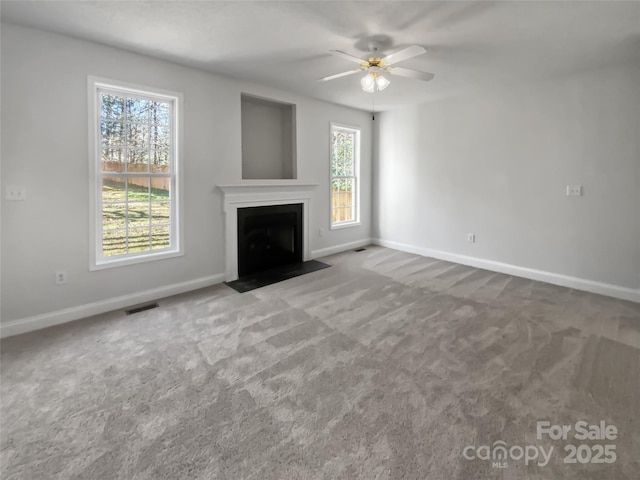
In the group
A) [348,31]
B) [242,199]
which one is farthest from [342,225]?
[348,31]

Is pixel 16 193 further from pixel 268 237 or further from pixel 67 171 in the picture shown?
pixel 268 237

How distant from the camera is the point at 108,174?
335 cm

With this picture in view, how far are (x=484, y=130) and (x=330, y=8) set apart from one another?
10.9ft

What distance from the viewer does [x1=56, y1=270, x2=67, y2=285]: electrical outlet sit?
3074mm

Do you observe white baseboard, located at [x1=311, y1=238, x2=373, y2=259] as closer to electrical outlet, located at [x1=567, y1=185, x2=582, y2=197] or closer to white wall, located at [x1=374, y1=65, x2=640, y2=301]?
white wall, located at [x1=374, y1=65, x2=640, y2=301]

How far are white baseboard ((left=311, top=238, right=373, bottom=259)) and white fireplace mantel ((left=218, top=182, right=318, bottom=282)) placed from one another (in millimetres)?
1042

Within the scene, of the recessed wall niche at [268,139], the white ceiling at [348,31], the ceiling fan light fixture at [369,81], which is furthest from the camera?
the recessed wall niche at [268,139]

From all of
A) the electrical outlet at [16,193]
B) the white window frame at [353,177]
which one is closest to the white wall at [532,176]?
the white window frame at [353,177]

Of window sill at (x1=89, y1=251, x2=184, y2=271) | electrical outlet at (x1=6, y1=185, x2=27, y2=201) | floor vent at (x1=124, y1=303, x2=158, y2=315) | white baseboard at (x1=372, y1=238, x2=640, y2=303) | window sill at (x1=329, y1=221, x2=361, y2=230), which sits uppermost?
electrical outlet at (x1=6, y1=185, x2=27, y2=201)

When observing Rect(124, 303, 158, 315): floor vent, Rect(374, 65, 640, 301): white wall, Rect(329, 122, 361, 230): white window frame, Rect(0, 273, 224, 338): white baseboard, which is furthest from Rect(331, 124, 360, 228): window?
Rect(124, 303, 158, 315): floor vent

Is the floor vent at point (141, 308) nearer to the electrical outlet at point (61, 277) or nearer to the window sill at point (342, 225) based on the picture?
the electrical outlet at point (61, 277)

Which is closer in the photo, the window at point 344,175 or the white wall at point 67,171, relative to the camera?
the white wall at point 67,171

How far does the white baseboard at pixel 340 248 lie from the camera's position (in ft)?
18.3

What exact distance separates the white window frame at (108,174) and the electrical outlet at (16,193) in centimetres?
50
